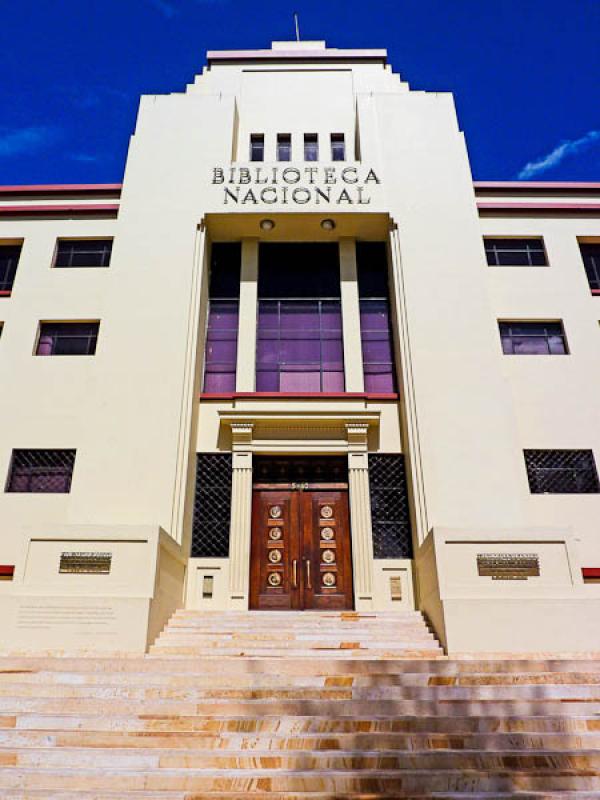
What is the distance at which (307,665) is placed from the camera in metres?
6.55

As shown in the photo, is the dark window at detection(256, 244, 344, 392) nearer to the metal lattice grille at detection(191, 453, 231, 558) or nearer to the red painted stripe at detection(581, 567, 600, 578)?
the metal lattice grille at detection(191, 453, 231, 558)

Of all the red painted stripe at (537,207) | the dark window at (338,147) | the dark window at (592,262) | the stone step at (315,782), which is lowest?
the stone step at (315,782)

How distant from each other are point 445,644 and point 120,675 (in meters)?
4.39

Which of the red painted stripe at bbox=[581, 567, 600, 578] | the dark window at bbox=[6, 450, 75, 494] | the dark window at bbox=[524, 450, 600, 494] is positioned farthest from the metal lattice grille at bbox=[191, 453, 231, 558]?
the red painted stripe at bbox=[581, 567, 600, 578]

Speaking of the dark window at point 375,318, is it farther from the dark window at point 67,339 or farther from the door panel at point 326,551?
the dark window at point 67,339

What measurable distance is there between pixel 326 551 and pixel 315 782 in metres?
6.01

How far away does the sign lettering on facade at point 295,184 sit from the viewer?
12.6 meters

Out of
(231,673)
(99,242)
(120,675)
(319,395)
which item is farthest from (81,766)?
(99,242)

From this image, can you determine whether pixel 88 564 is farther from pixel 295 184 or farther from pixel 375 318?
pixel 295 184

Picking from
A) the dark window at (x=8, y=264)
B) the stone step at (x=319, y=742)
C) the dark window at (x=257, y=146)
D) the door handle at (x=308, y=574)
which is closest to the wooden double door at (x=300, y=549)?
the door handle at (x=308, y=574)

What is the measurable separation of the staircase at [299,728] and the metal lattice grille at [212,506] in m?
3.39

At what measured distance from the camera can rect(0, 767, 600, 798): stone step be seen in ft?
14.6

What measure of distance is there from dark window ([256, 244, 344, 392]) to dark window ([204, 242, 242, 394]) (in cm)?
60

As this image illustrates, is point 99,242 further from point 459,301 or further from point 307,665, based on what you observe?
point 307,665
